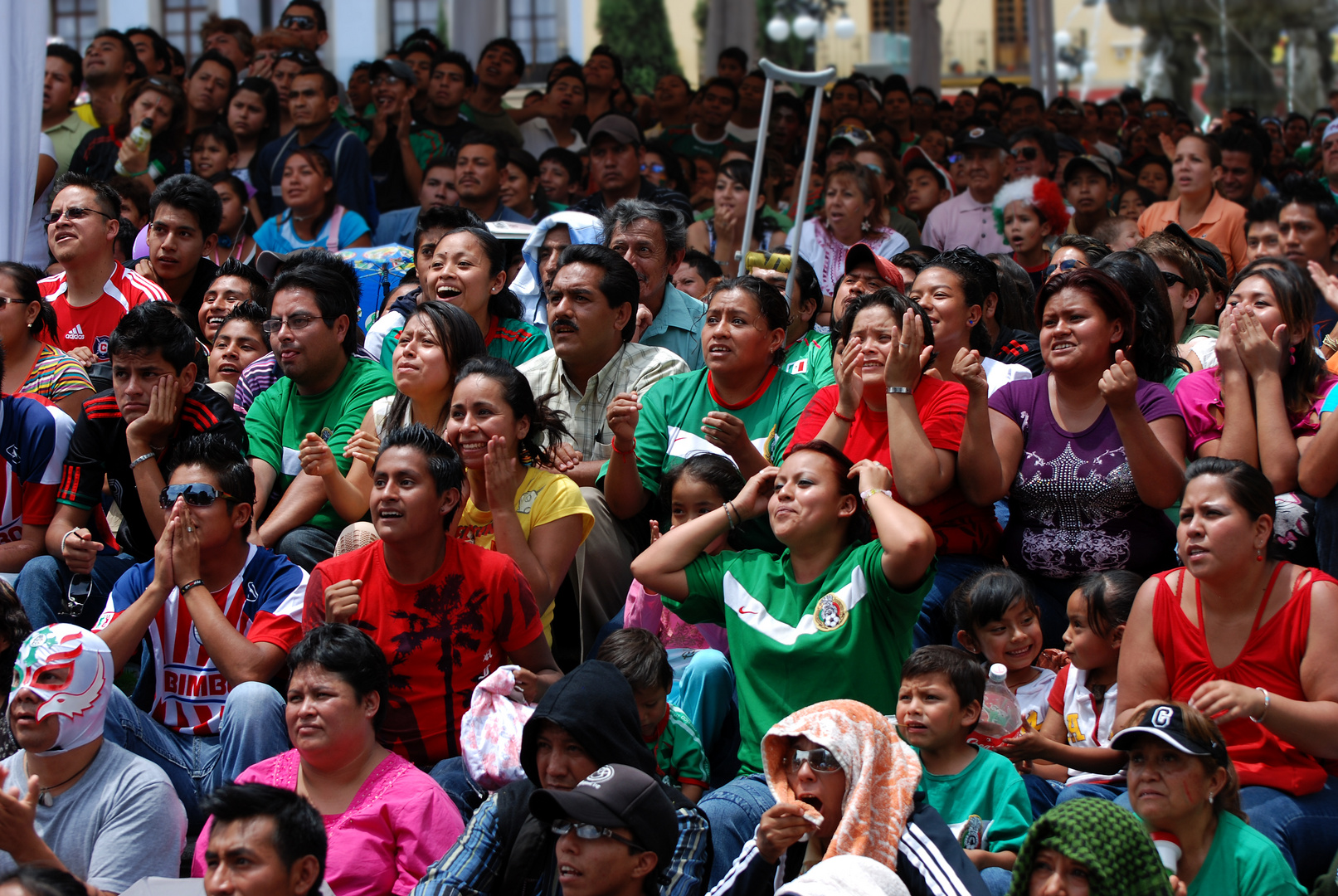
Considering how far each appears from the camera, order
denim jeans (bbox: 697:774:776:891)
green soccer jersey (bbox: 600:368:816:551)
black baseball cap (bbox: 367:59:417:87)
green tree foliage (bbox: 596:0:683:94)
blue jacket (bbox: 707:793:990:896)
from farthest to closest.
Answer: green tree foliage (bbox: 596:0:683:94)
black baseball cap (bbox: 367:59:417:87)
green soccer jersey (bbox: 600:368:816:551)
denim jeans (bbox: 697:774:776:891)
blue jacket (bbox: 707:793:990:896)

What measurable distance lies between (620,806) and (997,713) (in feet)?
4.44

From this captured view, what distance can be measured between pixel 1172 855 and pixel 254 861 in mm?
1997

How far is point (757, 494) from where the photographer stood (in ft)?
13.4

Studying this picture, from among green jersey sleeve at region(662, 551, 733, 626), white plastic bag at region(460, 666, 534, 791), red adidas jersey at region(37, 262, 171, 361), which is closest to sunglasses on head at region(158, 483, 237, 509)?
white plastic bag at region(460, 666, 534, 791)

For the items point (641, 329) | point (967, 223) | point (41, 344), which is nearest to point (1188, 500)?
point (641, 329)

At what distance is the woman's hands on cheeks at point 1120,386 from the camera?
4172 mm

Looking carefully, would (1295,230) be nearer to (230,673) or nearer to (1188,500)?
(1188,500)

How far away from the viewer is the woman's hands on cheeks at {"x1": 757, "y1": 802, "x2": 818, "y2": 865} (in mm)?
3059

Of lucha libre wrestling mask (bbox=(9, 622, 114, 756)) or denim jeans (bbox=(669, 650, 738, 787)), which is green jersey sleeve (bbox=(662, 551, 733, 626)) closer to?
denim jeans (bbox=(669, 650, 738, 787))

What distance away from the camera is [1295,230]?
6.41 metres

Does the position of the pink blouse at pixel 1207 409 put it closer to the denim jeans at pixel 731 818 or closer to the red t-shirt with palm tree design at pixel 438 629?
the denim jeans at pixel 731 818

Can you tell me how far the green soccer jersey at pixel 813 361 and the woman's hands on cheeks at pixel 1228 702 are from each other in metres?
2.00

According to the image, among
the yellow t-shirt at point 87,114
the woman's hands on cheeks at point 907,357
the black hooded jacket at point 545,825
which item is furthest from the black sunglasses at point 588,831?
the yellow t-shirt at point 87,114

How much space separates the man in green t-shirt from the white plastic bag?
4.83ft
